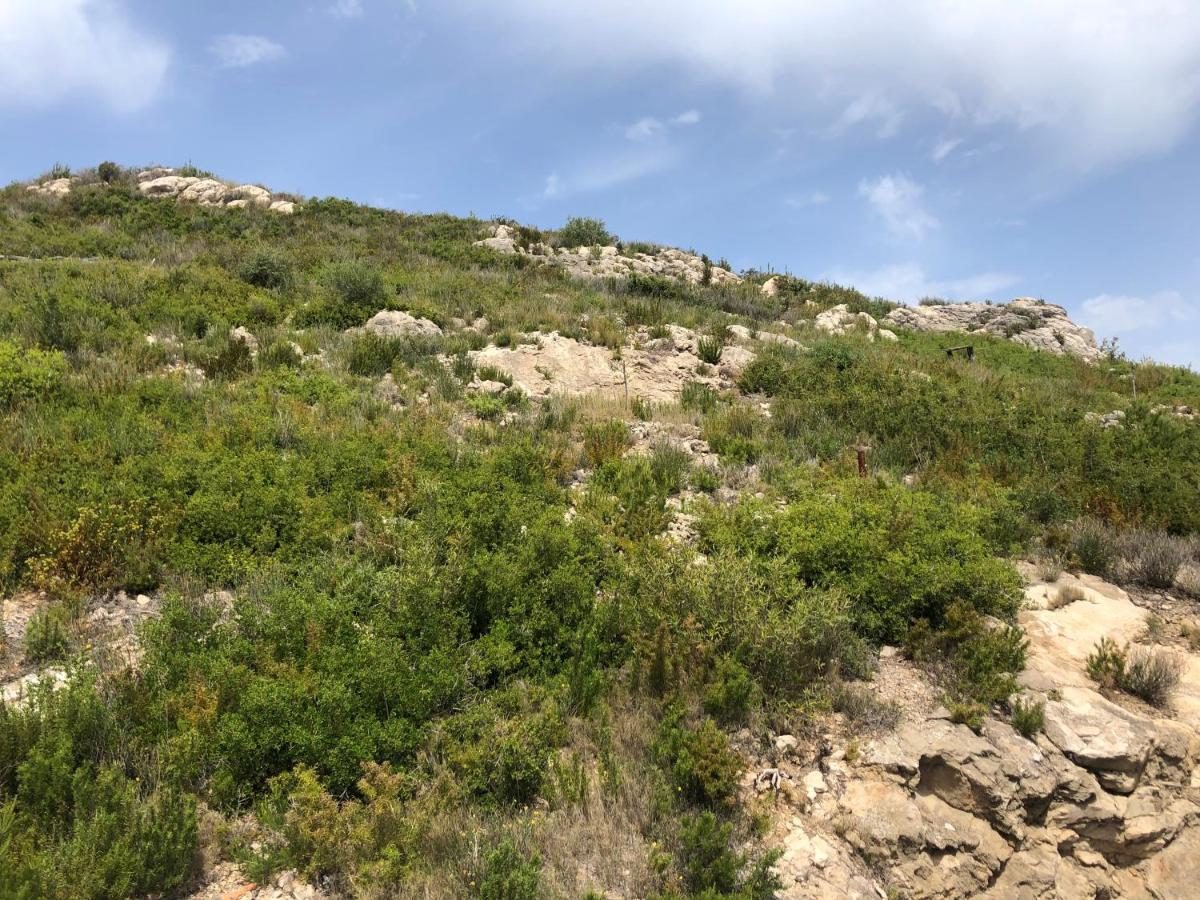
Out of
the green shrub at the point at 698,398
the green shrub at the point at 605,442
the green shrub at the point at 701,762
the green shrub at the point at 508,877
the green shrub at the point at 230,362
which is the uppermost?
the green shrub at the point at 698,398

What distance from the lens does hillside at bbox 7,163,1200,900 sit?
135 inches

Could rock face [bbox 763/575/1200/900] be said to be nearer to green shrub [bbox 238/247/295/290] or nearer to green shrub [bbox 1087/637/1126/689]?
green shrub [bbox 1087/637/1126/689]

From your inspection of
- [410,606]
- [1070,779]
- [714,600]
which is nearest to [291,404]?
[410,606]

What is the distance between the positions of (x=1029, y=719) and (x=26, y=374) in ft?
37.2

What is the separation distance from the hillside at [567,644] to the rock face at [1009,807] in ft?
0.07

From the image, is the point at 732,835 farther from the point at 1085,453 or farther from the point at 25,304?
the point at 25,304

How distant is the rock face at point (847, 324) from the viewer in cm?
2075

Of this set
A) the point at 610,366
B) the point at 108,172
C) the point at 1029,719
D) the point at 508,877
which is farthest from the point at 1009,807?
the point at 108,172

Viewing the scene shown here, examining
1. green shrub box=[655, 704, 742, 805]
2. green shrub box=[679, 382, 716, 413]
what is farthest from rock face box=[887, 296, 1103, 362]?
Result: green shrub box=[655, 704, 742, 805]

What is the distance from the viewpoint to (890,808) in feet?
13.1

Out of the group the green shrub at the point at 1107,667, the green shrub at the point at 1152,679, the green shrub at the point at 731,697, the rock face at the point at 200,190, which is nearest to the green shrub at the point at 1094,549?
the green shrub at the point at 1152,679

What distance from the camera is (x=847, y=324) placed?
874 inches

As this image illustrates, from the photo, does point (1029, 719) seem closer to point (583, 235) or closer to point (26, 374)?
point (26, 374)

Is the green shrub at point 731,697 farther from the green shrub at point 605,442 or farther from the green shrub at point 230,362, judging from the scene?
the green shrub at point 230,362
